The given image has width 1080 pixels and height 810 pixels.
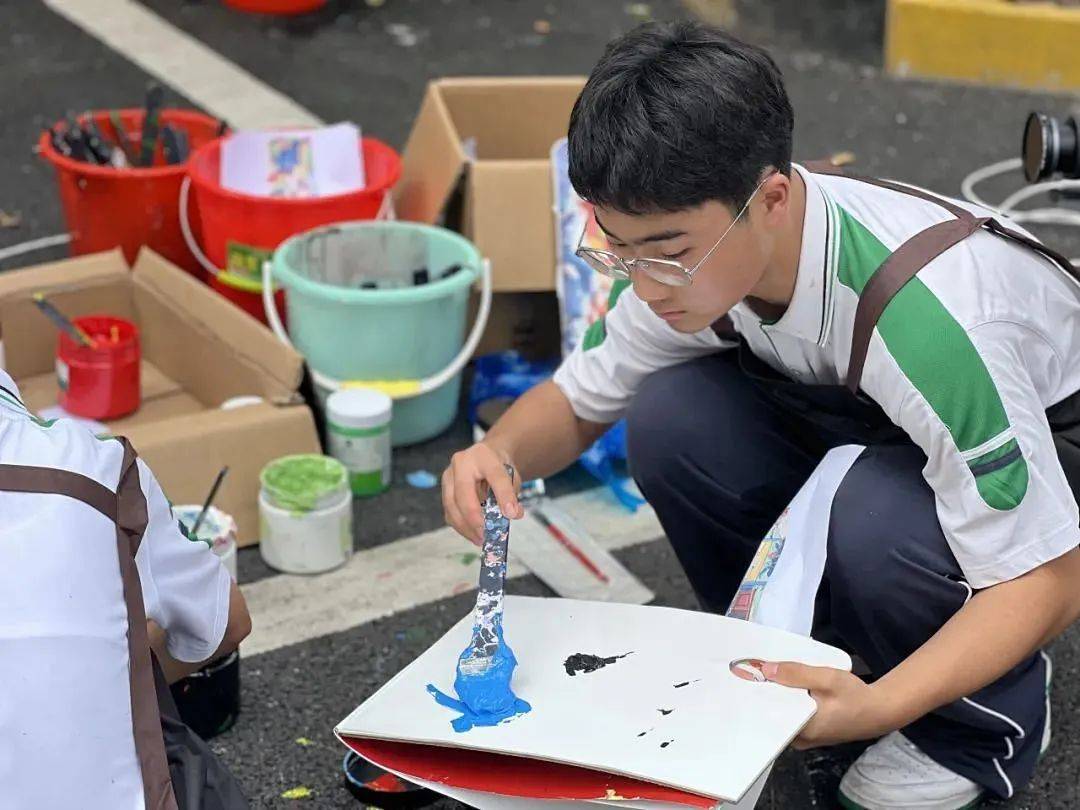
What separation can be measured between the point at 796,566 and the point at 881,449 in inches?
6.6

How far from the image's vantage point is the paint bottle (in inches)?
94.3

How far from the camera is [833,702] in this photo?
4.56ft

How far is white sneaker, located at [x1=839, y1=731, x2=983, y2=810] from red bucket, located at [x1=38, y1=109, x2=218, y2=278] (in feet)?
5.62

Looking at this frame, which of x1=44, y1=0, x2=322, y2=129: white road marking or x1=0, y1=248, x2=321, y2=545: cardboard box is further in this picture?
x1=44, y1=0, x2=322, y2=129: white road marking

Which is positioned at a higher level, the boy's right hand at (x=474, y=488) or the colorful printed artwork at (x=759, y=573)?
the boy's right hand at (x=474, y=488)

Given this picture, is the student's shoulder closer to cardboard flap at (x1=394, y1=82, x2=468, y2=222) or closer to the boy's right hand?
the boy's right hand

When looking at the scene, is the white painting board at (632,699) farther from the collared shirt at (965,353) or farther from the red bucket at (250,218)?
the red bucket at (250,218)

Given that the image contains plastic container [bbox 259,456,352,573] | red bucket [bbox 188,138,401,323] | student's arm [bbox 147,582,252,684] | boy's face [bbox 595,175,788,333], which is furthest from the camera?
red bucket [bbox 188,138,401,323]

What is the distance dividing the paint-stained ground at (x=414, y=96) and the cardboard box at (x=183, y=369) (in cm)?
17

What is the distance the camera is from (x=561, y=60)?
14.5 feet

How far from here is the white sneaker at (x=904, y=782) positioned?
1733mm

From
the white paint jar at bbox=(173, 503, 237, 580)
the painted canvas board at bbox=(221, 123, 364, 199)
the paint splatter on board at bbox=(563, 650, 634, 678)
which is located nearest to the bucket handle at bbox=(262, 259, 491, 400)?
the painted canvas board at bbox=(221, 123, 364, 199)

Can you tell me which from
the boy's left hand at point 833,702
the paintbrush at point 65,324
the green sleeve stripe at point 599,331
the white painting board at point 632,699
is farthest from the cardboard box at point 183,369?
the boy's left hand at point 833,702

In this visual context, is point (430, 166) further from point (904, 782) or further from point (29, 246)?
point (904, 782)
